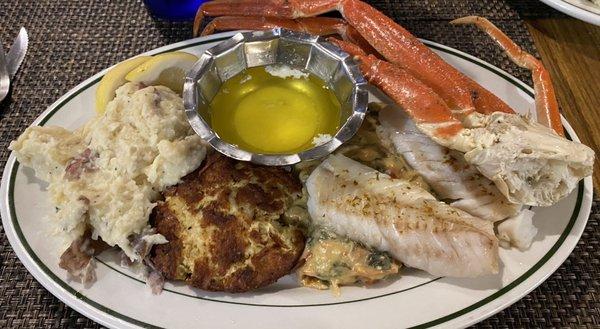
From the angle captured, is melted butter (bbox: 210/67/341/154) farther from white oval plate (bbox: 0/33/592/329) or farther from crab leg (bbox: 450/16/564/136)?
crab leg (bbox: 450/16/564/136)

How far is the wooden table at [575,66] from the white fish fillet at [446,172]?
619 mm

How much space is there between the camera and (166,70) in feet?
7.41

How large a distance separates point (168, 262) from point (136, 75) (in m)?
0.84

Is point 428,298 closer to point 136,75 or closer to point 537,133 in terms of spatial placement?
point 537,133

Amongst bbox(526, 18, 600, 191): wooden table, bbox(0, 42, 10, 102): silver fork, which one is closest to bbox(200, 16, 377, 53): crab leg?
bbox(526, 18, 600, 191): wooden table

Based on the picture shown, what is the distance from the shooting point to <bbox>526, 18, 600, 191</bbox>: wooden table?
242 cm

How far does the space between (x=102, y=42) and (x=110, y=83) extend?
2.30 ft

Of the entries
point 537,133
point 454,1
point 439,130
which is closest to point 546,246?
point 537,133

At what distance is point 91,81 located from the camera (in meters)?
2.38

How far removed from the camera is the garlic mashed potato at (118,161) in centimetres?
185

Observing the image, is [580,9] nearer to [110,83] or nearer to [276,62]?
[276,62]

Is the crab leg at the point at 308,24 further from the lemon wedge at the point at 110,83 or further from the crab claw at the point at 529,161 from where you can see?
the crab claw at the point at 529,161

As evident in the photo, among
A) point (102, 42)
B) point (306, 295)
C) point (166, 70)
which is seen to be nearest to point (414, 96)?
point (306, 295)

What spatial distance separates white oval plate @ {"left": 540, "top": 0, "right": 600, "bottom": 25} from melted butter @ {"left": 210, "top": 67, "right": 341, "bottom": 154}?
4.07 ft
